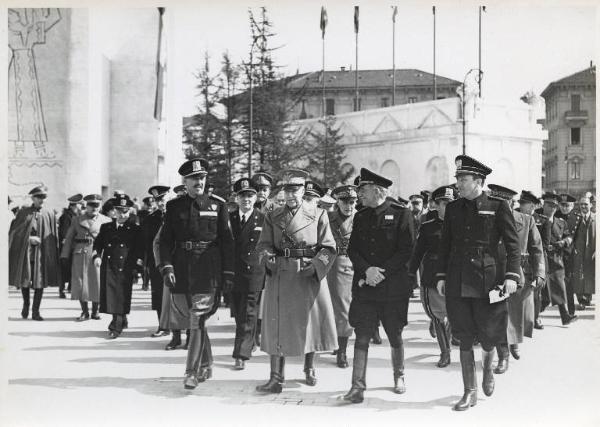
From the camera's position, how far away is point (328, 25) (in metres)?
9.02

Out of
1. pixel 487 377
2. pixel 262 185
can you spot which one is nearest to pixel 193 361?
pixel 487 377

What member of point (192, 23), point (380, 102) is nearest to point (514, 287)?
point (192, 23)

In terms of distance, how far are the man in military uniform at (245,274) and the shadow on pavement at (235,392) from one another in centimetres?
73

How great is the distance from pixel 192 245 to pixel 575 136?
5322mm

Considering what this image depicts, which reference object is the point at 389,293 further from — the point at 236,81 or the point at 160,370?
the point at 236,81

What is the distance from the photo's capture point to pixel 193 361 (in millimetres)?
7375

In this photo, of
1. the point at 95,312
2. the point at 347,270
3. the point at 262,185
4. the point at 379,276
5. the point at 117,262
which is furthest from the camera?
the point at 95,312

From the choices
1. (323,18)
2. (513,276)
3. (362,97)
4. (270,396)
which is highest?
(362,97)

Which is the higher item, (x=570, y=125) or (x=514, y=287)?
(x=570, y=125)

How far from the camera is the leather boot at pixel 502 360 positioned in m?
8.11

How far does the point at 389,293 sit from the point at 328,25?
3706 millimetres

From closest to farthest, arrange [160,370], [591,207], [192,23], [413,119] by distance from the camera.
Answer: [160,370] < [192,23] < [591,207] < [413,119]

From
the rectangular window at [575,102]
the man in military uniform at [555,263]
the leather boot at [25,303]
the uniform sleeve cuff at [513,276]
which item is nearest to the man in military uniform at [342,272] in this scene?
the uniform sleeve cuff at [513,276]

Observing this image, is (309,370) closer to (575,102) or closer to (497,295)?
(497,295)
